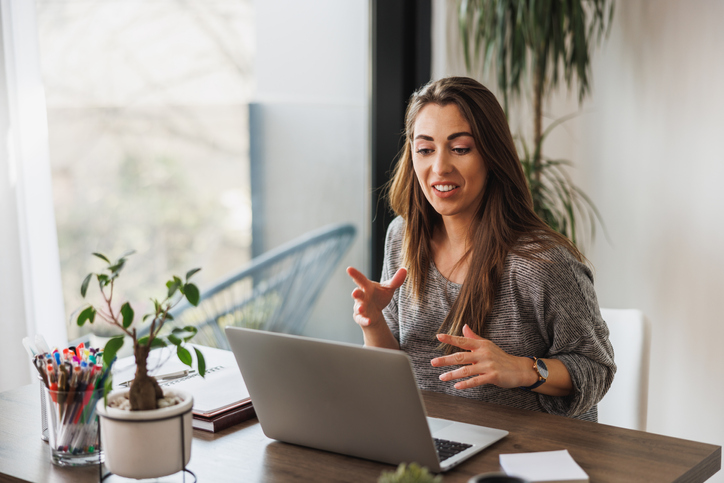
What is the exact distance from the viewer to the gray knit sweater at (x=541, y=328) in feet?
4.76

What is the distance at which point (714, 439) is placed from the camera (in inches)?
100

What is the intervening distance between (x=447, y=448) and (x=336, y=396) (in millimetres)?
197

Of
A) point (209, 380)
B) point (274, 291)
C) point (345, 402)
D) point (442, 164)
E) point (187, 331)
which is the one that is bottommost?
point (274, 291)

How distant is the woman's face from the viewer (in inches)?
62.3

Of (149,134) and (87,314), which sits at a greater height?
(149,134)

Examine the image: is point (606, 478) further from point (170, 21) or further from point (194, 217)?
point (170, 21)

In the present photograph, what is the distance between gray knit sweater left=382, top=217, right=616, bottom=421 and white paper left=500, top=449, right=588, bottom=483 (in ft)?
1.25

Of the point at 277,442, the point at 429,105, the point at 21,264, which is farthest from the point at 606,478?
the point at 21,264

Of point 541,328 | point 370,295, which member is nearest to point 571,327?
point 541,328

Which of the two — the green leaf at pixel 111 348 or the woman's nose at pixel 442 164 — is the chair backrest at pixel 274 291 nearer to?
the woman's nose at pixel 442 164

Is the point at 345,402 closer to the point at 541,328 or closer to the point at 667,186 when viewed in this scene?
the point at 541,328

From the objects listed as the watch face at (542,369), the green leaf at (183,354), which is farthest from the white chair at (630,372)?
the green leaf at (183,354)

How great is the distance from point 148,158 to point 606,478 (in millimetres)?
1843

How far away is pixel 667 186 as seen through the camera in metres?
2.63
